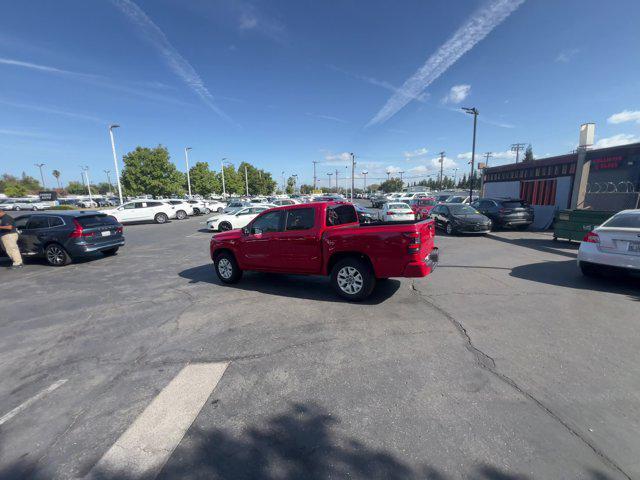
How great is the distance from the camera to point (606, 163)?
14.5 metres

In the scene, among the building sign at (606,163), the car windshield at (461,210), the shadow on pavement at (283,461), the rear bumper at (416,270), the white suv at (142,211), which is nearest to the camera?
the shadow on pavement at (283,461)

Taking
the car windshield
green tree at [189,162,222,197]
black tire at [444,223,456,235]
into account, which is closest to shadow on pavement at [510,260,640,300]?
black tire at [444,223,456,235]

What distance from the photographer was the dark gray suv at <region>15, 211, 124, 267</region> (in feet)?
28.3

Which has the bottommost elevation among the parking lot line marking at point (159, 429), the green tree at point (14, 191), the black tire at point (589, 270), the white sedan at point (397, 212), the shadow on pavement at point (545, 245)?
the shadow on pavement at point (545, 245)

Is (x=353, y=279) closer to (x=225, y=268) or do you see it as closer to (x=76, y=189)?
(x=225, y=268)

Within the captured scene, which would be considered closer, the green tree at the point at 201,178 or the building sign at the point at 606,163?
the building sign at the point at 606,163

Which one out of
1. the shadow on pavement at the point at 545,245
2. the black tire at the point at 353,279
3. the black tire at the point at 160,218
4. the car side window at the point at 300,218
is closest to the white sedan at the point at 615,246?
the shadow on pavement at the point at 545,245

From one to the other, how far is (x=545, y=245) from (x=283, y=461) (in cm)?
1154

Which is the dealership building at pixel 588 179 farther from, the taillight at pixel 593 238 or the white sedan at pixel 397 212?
the taillight at pixel 593 238

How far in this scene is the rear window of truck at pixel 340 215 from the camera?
5.55m

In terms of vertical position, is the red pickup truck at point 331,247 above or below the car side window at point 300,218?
below

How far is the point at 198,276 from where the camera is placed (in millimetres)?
7336

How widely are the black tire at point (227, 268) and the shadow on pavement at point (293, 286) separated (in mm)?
145

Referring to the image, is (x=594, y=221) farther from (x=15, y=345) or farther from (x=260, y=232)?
(x=15, y=345)
